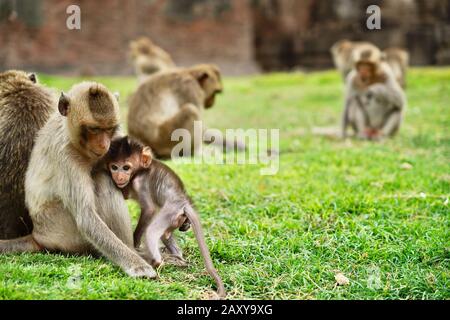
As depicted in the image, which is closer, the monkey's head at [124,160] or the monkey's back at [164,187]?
the monkey's head at [124,160]

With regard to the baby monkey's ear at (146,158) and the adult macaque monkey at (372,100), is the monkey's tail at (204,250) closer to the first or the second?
the baby monkey's ear at (146,158)

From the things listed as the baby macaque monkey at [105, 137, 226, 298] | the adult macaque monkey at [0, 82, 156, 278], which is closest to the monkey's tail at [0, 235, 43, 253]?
the adult macaque monkey at [0, 82, 156, 278]

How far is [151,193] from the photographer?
5.57 m

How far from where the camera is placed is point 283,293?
488 cm

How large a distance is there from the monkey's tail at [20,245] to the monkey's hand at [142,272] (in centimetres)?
101

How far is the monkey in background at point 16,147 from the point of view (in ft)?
18.8

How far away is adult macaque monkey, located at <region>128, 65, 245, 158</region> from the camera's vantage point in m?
10.2

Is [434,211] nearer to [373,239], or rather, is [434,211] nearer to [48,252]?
[373,239]

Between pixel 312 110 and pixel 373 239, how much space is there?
1085 cm

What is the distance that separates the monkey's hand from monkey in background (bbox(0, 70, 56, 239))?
1368 millimetres

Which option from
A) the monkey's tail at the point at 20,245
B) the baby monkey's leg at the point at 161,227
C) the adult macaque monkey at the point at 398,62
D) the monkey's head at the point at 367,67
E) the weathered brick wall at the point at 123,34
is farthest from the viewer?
the weathered brick wall at the point at 123,34

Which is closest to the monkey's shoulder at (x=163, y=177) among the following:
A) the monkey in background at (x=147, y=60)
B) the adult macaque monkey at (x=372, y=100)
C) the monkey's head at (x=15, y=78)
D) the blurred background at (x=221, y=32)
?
the monkey's head at (x=15, y=78)

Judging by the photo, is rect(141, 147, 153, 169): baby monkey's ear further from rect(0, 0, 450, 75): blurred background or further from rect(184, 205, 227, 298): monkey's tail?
rect(0, 0, 450, 75): blurred background
